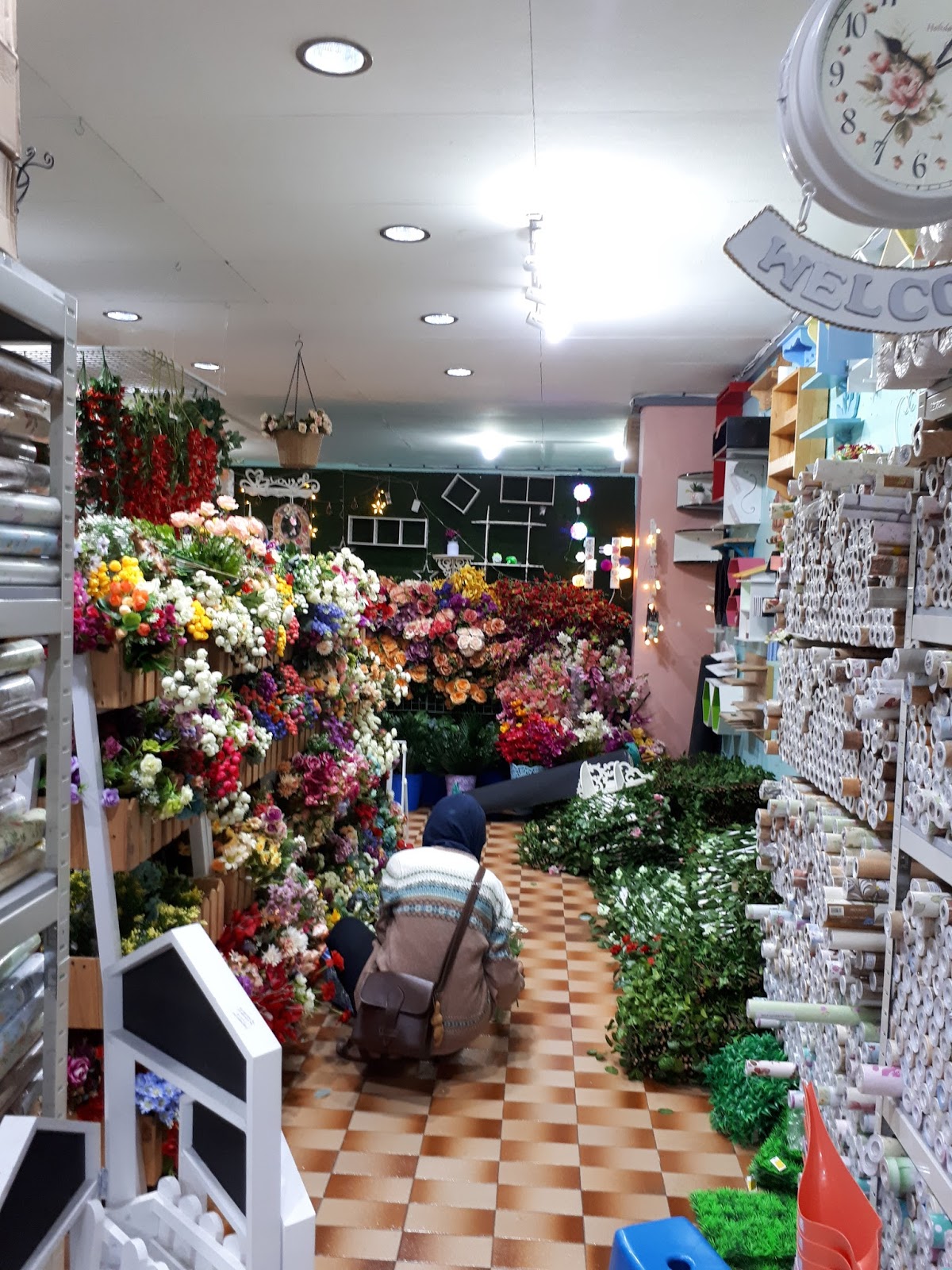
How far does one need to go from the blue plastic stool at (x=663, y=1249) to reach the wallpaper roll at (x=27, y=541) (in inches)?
73.5

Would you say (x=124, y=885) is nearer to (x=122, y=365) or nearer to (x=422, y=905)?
(x=422, y=905)

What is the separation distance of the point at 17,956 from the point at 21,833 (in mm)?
171

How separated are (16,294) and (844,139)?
1.27 metres

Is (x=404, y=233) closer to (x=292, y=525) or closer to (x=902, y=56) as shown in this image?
(x=292, y=525)

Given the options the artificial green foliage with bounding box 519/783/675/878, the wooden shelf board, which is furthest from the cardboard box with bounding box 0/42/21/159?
the artificial green foliage with bounding box 519/783/675/878

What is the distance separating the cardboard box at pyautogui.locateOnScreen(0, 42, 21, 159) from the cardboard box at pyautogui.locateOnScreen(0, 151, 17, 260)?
0.02 metres

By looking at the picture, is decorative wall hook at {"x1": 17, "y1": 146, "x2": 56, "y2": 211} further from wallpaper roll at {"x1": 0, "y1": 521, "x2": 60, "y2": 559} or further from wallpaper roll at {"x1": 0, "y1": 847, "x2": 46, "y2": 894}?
Result: wallpaper roll at {"x1": 0, "y1": 847, "x2": 46, "y2": 894}

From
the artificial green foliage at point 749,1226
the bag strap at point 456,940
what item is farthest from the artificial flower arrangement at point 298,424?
the artificial green foliage at point 749,1226

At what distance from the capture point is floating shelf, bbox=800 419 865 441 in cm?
464

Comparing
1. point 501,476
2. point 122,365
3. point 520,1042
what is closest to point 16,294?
point 122,365

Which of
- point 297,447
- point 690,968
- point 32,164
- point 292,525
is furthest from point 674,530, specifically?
point 32,164

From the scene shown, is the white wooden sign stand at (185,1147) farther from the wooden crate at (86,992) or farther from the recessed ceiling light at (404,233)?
the recessed ceiling light at (404,233)

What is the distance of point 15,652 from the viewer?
1.42 meters

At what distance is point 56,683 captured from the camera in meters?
1.49
